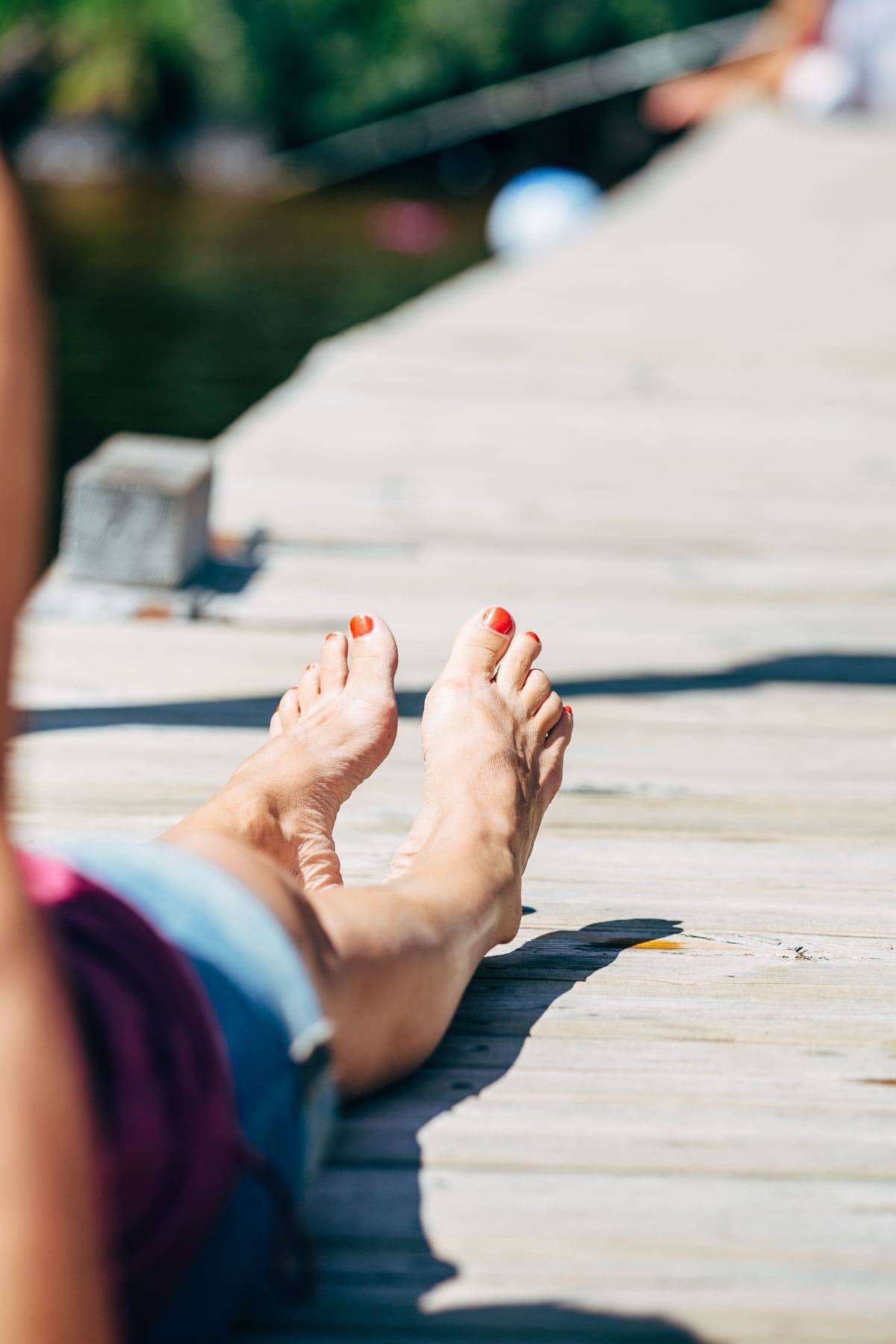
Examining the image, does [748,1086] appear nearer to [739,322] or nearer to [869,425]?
[869,425]

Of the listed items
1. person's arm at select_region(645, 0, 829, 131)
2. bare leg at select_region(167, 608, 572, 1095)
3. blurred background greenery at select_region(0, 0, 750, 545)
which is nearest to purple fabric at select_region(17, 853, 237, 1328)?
bare leg at select_region(167, 608, 572, 1095)

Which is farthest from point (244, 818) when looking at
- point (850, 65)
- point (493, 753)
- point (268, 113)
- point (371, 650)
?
point (268, 113)

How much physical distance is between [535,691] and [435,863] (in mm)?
422

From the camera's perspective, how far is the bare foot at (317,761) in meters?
1.72

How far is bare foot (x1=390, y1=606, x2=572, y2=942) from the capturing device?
66.9 inches

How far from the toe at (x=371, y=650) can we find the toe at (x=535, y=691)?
0.57 feet

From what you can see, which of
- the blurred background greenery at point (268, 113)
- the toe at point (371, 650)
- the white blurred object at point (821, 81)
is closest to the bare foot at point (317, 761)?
the toe at point (371, 650)

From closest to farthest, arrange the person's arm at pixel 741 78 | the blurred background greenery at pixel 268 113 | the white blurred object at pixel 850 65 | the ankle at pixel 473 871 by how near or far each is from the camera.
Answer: the ankle at pixel 473 871
the white blurred object at pixel 850 65
the person's arm at pixel 741 78
the blurred background greenery at pixel 268 113

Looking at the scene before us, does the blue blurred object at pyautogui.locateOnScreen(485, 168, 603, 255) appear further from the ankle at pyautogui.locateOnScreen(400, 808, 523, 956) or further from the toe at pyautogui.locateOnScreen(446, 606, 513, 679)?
the ankle at pyautogui.locateOnScreen(400, 808, 523, 956)

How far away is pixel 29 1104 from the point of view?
903 millimetres

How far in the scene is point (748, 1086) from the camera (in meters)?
1.60

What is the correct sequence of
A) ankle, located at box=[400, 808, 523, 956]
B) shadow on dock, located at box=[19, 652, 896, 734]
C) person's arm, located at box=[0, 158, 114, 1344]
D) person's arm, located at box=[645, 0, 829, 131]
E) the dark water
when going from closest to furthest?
person's arm, located at box=[0, 158, 114, 1344]
ankle, located at box=[400, 808, 523, 956]
shadow on dock, located at box=[19, 652, 896, 734]
the dark water
person's arm, located at box=[645, 0, 829, 131]

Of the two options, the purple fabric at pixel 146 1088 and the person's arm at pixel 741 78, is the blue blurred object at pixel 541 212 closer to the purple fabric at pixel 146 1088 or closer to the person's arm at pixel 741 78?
the person's arm at pixel 741 78

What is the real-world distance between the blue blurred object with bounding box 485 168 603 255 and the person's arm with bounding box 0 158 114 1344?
10.8 metres
